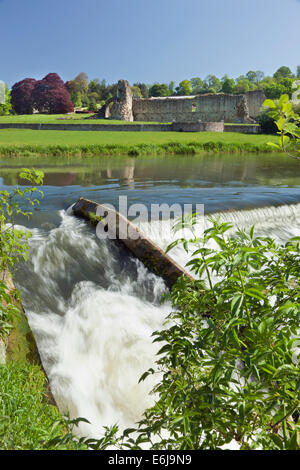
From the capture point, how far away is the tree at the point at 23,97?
80.1 metres

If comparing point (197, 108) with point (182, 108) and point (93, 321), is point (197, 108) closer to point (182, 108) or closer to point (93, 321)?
point (182, 108)

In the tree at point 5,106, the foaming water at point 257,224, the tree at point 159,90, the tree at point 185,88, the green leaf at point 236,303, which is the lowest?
the foaming water at point 257,224

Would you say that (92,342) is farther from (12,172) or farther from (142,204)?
(12,172)

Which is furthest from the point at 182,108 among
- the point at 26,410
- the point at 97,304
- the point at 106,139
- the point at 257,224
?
the point at 26,410

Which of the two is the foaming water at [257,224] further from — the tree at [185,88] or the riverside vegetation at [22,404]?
the tree at [185,88]

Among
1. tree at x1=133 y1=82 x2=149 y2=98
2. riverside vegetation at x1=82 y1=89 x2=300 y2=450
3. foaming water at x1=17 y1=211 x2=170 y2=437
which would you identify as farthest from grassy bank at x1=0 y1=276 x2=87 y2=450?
tree at x1=133 y1=82 x2=149 y2=98

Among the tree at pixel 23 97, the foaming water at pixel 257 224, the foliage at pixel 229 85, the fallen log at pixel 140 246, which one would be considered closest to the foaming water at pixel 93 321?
the fallen log at pixel 140 246

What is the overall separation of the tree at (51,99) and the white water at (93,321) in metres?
76.8

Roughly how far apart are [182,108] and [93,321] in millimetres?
57599

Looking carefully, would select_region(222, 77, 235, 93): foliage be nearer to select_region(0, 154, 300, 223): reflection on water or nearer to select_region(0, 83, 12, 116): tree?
select_region(0, 83, 12, 116): tree

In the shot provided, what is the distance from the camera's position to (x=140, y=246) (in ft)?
18.6

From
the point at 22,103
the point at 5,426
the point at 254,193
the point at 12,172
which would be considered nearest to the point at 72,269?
the point at 5,426
